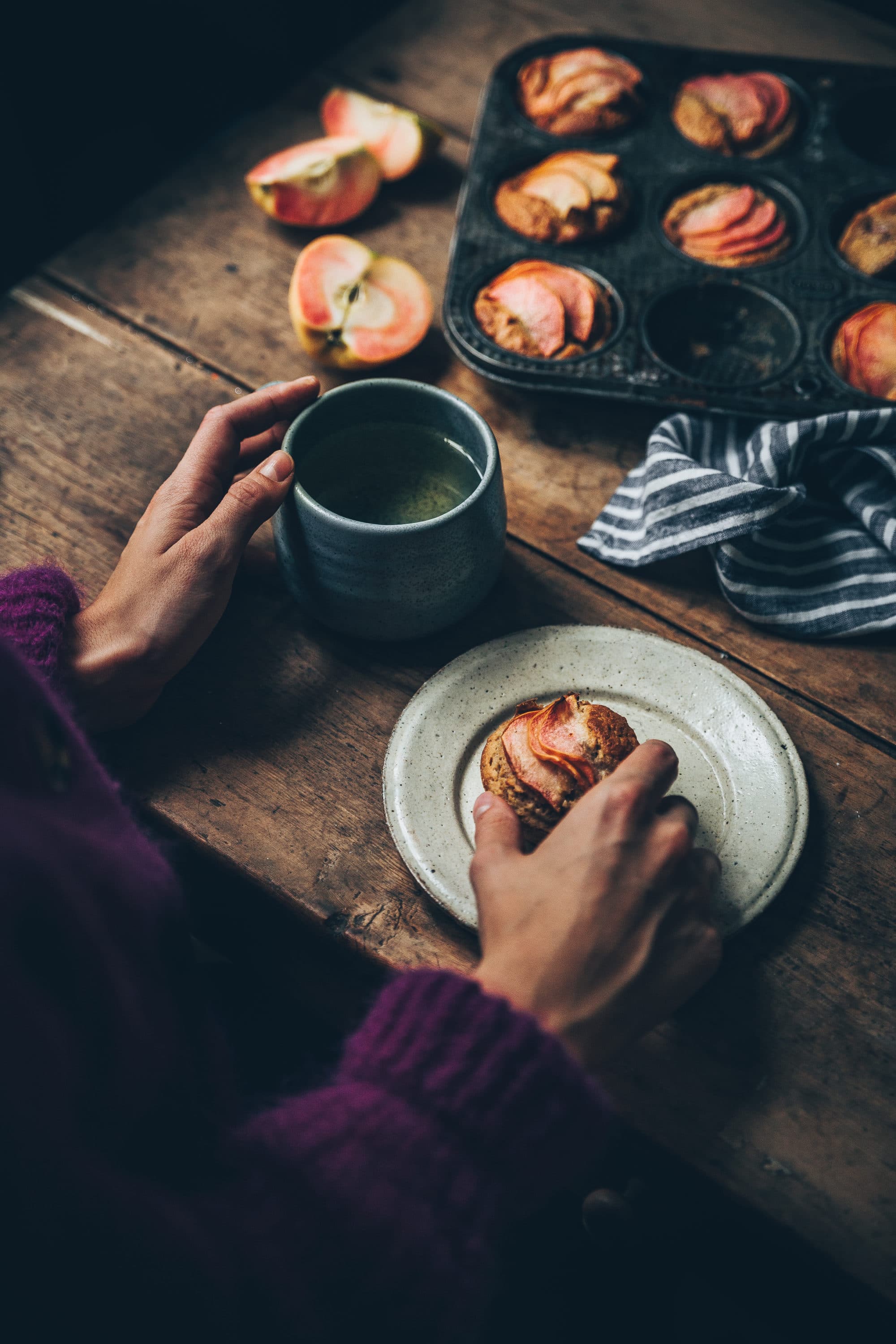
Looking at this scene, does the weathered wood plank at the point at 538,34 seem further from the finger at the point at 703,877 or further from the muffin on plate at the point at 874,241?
the finger at the point at 703,877

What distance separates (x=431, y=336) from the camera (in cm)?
99

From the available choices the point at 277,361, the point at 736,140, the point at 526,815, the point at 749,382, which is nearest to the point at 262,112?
the point at 277,361

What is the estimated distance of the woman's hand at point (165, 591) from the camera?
2.22ft

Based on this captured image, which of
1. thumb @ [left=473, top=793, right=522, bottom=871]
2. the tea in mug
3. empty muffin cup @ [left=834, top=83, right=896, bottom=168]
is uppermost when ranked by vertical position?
empty muffin cup @ [left=834, top=83, right=896, bottom=168]

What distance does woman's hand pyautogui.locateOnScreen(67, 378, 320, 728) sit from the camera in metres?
0.68

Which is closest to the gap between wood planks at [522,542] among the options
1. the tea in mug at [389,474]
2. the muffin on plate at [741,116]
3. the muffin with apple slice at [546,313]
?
the tea in mug at [389,474]

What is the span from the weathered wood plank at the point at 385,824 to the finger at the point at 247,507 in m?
0.10

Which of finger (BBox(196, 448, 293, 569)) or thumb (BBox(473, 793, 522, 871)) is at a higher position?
finger (BBox(196, 448, 293, 569))

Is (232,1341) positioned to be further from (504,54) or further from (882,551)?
(504,54)

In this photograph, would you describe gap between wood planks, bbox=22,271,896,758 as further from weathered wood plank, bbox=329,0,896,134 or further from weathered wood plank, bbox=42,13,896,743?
weathered wood plank, bbox=329,0,896,134

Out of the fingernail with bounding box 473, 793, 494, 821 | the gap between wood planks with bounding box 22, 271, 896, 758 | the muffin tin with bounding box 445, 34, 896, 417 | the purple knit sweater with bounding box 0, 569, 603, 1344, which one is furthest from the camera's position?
the muffin tin with bounding box 445, 34, 896, 417

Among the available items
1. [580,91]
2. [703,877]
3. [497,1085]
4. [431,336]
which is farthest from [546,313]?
[497,1085]

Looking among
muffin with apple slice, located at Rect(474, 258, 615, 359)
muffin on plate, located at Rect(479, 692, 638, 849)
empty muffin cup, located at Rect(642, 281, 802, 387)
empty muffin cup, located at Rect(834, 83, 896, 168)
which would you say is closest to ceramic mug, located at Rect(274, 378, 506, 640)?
muffin on plate, located at Rect(479, 692, 638, 849)

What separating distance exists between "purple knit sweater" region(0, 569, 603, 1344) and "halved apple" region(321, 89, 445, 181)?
888 millimetres
